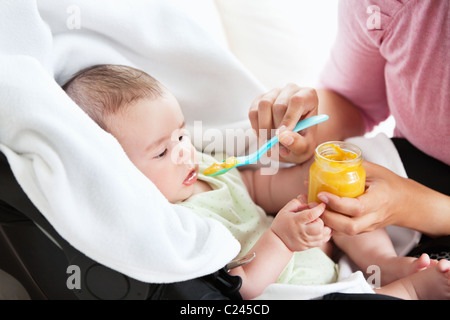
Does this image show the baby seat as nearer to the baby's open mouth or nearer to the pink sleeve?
the baby's open mouth

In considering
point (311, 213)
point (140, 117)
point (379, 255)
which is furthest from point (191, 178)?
point (379, 255)

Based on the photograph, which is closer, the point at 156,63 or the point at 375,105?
the point at 156,63

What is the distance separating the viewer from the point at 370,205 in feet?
2.48

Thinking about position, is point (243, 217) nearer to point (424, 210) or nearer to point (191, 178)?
point (191, 178)

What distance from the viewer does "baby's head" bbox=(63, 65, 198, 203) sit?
82cm

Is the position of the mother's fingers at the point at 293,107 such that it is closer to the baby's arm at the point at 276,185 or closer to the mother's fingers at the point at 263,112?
the mother's fingers at the point at 263,112

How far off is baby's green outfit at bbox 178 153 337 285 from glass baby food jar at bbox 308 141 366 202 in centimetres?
17

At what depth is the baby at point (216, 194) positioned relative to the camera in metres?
0.79

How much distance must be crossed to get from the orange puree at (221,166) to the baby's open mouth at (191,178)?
1.0 inches

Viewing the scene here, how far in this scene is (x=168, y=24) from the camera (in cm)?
100

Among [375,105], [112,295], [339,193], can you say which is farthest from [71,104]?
[375,105]

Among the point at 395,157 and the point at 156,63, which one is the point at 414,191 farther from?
the point at 156,63

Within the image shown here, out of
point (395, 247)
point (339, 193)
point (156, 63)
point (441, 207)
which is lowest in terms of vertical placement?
point (395, 247)

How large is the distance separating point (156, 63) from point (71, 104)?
1.12ft
